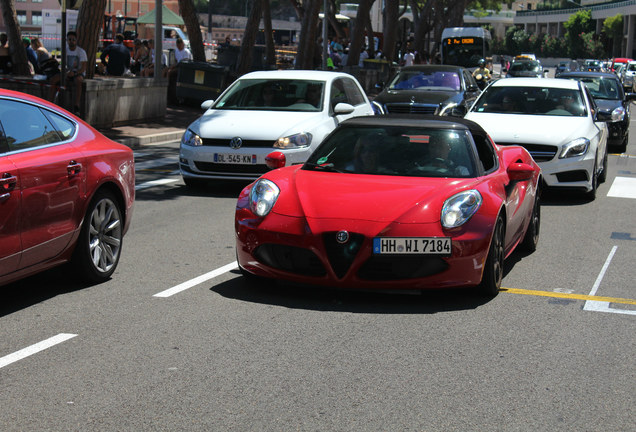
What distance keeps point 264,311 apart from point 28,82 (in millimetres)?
13715

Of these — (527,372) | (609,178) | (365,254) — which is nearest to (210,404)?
(527,372)

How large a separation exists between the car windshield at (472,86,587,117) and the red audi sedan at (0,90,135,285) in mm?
7607

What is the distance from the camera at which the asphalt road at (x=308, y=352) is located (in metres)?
4.63

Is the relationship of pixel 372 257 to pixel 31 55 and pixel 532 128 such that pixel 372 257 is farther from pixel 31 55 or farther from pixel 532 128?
pixel 31 55

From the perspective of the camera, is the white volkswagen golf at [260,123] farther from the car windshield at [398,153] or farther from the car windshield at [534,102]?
the car windshield at [398,153]

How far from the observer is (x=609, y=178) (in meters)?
15.7

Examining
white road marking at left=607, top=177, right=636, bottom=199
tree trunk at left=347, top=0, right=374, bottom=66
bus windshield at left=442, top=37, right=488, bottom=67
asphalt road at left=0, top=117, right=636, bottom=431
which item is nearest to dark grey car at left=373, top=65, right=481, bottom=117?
white road marking at left=607, top=177, right=636, bottom=199

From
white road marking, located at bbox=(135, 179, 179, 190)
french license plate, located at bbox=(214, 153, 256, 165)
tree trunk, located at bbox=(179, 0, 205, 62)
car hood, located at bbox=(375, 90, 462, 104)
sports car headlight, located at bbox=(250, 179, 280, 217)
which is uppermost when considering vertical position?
tree trunk, located at bbox=(179, 0, 205, 62)

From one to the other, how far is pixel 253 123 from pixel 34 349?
25.4 ft

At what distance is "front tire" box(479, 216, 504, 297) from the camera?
6.96 m

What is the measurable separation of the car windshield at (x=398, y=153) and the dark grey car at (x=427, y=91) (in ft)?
35.2

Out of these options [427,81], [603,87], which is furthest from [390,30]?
[427,81]

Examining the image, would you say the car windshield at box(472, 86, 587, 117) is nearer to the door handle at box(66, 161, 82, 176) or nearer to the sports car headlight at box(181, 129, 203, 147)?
the sports car headlight at box(181, 129, 203, 147)

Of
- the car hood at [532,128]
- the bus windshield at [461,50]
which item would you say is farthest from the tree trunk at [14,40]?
the bus windshield at [461,50]
